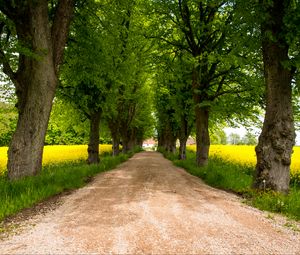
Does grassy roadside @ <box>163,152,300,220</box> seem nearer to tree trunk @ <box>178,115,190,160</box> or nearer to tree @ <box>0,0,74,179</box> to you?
tree @ <box>0,0,74,179</box>

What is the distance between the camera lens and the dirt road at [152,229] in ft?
15.6

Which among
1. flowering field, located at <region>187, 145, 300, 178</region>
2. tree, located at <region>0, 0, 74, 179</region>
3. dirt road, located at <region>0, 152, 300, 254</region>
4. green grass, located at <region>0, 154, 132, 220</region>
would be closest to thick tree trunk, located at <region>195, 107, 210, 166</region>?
flowering field, located at <region>187, 145, 300, 178</region>

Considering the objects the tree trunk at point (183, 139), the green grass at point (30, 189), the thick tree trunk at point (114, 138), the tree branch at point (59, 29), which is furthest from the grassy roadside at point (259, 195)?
the thick tree trunk at point (114, 138)

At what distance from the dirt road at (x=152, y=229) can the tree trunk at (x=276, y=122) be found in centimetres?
196

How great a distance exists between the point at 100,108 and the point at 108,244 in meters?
15.7

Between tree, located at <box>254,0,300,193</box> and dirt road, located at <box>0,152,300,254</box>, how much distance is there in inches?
78.0

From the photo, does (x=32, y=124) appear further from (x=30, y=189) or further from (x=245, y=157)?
(x=245, y=157)

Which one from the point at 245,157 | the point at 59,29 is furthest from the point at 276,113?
the point at 245,157

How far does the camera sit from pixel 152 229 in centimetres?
563

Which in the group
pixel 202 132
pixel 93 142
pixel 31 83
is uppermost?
pixel 31 83

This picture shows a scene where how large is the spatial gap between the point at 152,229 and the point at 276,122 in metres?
6.25

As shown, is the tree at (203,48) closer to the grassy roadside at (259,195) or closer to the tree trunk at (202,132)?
the tree trunk at (202,132)

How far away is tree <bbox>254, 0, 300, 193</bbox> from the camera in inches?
385

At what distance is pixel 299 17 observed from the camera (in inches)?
344
